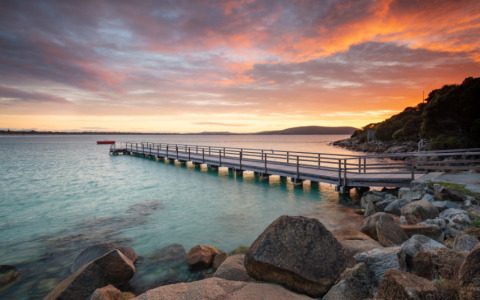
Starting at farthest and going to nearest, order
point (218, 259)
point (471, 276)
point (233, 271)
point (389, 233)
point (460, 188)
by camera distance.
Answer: point (460, 188) < point (218, 259) < point (389, 233) < point (233, 271) < point (471, 276)

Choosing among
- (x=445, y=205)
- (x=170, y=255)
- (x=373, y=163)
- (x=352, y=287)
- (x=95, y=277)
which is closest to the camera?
(x=352, y=287)

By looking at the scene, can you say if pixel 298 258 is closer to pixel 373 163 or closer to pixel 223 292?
pixel 223 292

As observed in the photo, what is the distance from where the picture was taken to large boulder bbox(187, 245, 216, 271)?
6.57m

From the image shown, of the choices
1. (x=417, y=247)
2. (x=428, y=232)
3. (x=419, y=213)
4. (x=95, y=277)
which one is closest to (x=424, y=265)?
(x=417, y=247)

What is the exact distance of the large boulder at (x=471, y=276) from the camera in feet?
8.94

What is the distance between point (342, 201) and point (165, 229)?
346 inches

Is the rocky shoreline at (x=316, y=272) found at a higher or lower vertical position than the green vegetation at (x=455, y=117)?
lower

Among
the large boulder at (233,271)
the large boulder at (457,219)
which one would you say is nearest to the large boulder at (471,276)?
the large boulder at (233,271)

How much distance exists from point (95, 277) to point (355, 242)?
220 inches

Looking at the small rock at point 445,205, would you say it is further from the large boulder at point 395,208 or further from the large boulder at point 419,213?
the large boulder at point 395,208

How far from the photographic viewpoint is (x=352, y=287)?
3715 mm

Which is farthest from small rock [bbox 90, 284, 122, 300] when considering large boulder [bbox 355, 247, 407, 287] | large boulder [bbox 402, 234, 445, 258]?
large boulder [bbox 402, 234, 445, 258]

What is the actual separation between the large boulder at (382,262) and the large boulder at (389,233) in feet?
5.51

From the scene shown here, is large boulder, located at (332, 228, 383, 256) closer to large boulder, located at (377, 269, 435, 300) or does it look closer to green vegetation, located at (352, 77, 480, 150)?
large boulder, located at (377, 269, 435, 300)
